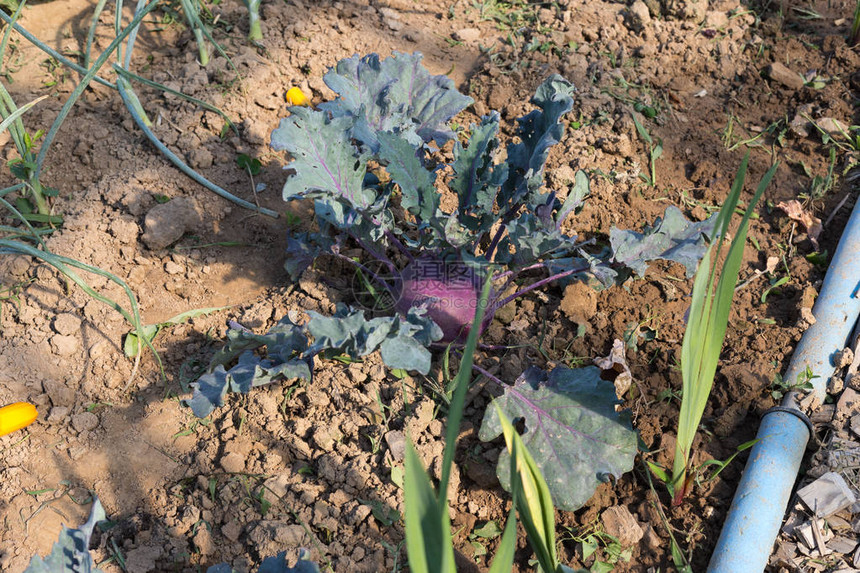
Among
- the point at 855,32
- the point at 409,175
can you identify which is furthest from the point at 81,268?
the point at 855,32

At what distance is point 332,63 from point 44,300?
4.82 feet

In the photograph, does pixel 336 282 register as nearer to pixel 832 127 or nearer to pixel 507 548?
pixel 507 548

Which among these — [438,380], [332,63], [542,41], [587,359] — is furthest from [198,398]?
[542,41]

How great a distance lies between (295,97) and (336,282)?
86cm

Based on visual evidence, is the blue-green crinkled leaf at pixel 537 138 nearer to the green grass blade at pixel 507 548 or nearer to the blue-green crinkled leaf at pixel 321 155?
the blue-green crinkled leaf at pixel 321 155

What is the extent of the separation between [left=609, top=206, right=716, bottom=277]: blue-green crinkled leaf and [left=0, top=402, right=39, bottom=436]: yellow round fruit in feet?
5.72

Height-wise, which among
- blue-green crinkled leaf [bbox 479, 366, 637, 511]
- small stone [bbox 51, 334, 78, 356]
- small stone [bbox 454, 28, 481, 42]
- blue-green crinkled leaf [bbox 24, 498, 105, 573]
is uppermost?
small stone [bbox 454, 28, 481, 42]

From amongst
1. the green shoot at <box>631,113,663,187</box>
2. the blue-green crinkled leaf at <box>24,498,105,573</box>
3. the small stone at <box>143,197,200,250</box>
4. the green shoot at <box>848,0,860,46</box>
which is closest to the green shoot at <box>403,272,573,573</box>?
the blue-green crinkled leaf at <box>24,498,105,573</box>

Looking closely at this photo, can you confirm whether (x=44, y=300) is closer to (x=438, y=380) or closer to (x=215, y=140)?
(x=215, y=140)

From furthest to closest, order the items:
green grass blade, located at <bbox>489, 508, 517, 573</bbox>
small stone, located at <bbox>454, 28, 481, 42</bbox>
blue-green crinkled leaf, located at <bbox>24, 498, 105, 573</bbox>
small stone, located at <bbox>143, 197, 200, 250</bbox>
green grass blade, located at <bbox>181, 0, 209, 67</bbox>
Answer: small stone, located at <bbox>454, 28, 481, 42</bbox> → green grass blade, located at <bbox>181, 0, 209, 67</bbox> → small stone, located at <bbox>143, 197, 200, 250</bbox> → blue-green crinkled leaf, located at <bbox>24, 498, 105, 573</bbox> → green grass blade, located at <bbox>489, 508, 517, 573</bbox>

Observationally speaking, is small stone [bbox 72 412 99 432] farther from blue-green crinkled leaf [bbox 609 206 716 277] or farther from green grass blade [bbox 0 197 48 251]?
blue-green crinkled leaf [bbox 609 206 716 277]

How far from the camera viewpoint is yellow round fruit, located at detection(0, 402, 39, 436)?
2.06 meters

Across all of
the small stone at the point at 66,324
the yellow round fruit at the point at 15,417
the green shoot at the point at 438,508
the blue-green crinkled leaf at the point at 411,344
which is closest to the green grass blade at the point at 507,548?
the green shoot at the point at 438,508

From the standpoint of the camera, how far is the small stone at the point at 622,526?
1982mm
